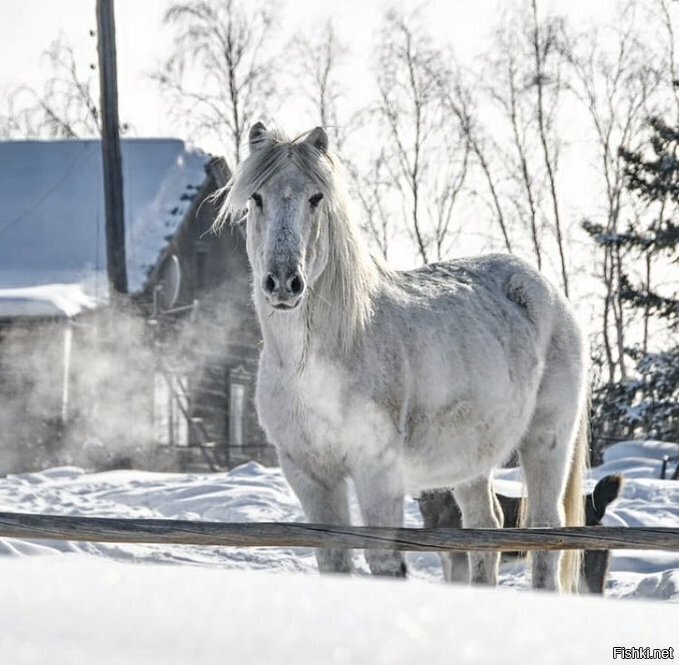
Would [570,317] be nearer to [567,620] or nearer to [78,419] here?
[567,620]

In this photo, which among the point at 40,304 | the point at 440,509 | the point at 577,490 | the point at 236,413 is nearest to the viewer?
the point at 577,490

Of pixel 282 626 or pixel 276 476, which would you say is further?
pixel 276 476

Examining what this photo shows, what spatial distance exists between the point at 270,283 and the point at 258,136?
950mm

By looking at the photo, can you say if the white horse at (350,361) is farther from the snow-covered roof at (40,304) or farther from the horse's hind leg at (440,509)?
the snow-covered roof at (40,304)

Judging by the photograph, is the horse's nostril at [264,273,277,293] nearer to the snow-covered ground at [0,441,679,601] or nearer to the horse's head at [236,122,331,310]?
the horse's head at [236,122,331,310]

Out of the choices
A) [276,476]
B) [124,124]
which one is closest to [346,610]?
[276,476]

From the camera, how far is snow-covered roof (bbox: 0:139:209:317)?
63.7 feet

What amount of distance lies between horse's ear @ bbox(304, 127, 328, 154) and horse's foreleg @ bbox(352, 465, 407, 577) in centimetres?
146

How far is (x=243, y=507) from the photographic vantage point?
443 inches

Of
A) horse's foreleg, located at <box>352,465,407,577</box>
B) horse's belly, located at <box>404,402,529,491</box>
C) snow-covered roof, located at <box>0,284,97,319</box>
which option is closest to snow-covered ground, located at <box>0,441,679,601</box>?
horse's belly, located at <box>404,402,529,491</box>

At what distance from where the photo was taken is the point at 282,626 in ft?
11.5

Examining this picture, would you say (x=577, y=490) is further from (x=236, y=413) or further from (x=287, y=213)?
(x=236, y=413)

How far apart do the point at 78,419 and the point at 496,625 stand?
15.1m

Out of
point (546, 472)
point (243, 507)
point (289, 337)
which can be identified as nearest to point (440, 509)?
point (546, 472)
